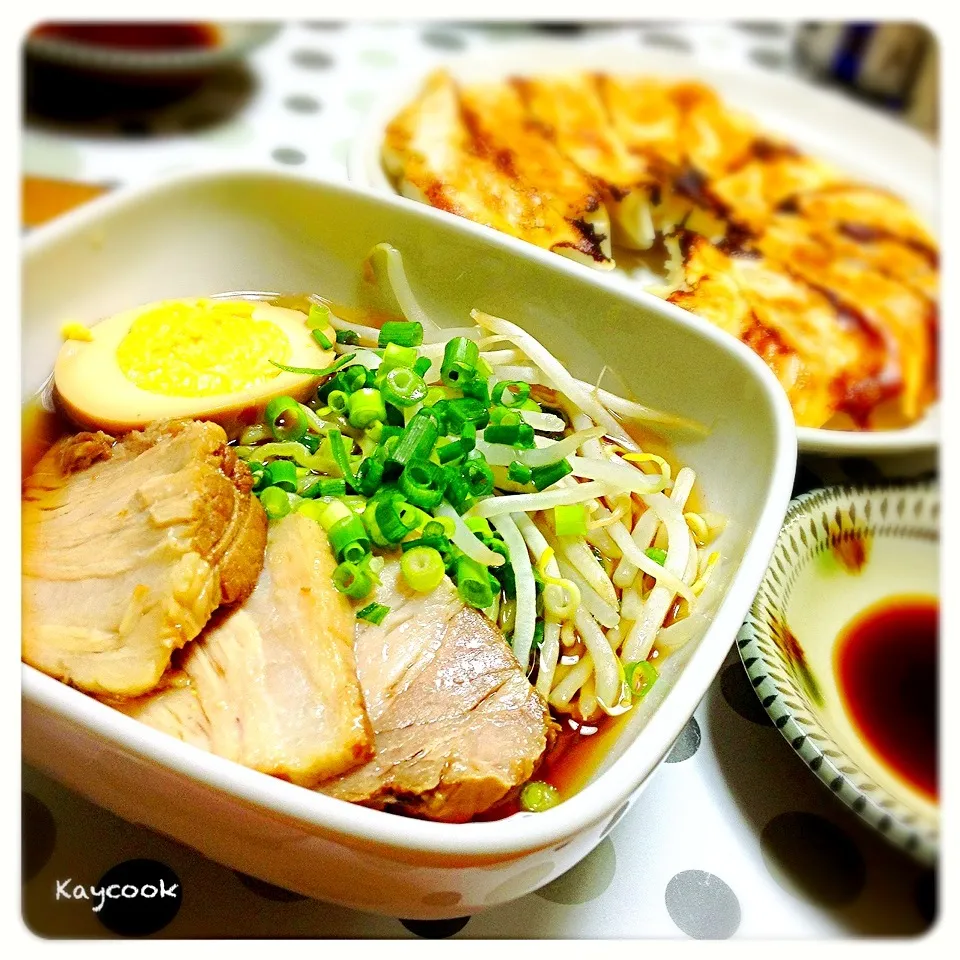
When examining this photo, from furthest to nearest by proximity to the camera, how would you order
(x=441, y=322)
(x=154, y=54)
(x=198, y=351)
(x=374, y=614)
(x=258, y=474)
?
(x=154, y=54)
(x=441, y=322)
(x=198, y=351)
(x=258, y=474)
(x=374, y=614)

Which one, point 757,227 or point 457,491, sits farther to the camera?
point 757,227

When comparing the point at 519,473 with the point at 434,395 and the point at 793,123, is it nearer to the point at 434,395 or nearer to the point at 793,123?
the point at 434,395

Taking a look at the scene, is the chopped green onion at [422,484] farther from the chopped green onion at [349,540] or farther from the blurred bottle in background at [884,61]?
the blurred bottle in background at [884,61]

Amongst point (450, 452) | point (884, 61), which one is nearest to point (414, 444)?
point (450, 452)

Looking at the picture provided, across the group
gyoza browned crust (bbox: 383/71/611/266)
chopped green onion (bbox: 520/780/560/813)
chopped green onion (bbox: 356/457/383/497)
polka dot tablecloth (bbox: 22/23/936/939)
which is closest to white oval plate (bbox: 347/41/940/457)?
gyoza browned crust (bbox: 383/71/611/266)

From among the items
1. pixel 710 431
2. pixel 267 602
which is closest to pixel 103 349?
pixel 267 602

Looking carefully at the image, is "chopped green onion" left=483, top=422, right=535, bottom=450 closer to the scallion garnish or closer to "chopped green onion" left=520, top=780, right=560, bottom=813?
the scallion garnish

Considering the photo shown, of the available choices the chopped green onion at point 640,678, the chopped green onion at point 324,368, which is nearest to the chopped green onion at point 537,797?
the chopped green onion at point 640,678
